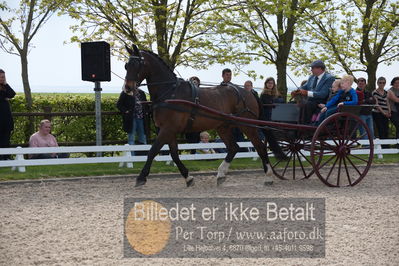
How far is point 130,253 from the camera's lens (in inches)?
209

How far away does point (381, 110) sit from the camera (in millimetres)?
13500

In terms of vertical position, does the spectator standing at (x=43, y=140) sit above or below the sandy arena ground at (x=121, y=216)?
above

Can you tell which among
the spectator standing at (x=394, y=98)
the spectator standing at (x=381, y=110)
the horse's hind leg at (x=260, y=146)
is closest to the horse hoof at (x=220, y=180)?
the horse's hind leg at (x=260, y=146)

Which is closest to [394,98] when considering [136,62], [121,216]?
[136,62]

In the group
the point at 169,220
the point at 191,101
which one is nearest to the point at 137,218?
the point at 169,220

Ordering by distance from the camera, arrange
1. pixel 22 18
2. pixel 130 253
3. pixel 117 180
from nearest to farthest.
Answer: pixel 130 253, pixel 117 180, pixel 22 18

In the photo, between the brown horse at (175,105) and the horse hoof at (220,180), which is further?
the horse hoof at (220,180)

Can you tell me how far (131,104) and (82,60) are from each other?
139 cm

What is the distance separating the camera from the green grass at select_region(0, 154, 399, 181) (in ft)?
34.4

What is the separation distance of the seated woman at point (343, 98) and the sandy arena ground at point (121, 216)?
4.12 feet

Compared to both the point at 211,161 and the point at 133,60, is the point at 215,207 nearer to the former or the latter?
the point at 133,60

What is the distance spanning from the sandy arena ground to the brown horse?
68cm

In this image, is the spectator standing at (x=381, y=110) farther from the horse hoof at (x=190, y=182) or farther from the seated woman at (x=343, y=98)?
the horse hoof at (x=190, y=182)

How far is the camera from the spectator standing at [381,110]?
1386cm
